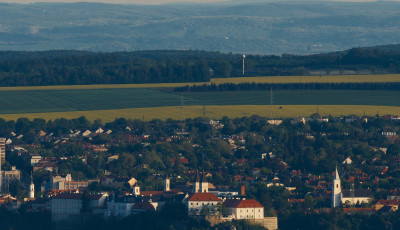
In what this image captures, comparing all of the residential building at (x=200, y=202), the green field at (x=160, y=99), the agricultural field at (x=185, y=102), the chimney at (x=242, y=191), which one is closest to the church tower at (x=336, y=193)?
the chimney at (x=242, y=191)

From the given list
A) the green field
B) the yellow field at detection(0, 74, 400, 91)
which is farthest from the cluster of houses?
the yellow field at detection(0, 74, 400, 91)

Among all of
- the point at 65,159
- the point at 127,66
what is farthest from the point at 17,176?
the point at 127,66

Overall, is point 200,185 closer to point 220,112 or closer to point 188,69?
point 220,112

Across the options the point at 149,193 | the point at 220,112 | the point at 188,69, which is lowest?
the point at 220,112

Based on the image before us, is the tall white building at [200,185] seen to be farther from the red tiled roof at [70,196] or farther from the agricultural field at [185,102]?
the agricultural field at [185,102]

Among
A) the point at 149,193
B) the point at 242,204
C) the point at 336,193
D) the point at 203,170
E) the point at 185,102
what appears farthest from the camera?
the point at 185,102

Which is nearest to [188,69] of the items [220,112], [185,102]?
[185,102]

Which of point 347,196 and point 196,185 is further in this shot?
point 347,196
